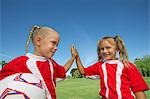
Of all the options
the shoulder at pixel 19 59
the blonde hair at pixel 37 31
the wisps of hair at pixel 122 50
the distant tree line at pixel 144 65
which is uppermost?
the distant tree line at pixel 144 65

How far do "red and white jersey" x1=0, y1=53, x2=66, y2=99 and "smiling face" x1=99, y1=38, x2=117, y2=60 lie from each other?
1.13 metres

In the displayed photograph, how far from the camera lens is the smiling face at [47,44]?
273 inches

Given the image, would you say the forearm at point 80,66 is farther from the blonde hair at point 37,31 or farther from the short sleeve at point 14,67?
the short sleeve at point 14,67

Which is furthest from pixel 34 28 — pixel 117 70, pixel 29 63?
pixel 117 70

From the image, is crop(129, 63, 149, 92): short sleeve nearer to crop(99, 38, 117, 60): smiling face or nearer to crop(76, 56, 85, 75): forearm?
crop(99, 38, 117, 60): smiling face

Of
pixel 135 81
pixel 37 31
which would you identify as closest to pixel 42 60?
pixel 37 31

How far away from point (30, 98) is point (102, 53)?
230 centimetres

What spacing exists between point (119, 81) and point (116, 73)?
0.63 ft

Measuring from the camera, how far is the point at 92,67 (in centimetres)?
816

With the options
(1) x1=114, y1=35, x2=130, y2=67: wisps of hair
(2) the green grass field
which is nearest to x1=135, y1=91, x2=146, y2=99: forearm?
(1) x1=114, y1=35, x2=130, y2=67: wisps of hair

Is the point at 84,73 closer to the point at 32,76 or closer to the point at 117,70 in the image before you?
the point at 117,70

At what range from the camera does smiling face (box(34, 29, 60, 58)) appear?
22.8 feet

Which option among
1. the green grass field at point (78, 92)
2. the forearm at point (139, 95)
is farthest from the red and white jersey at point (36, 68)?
the green grass field at point (78, 92)

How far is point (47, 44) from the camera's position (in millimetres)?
6953
